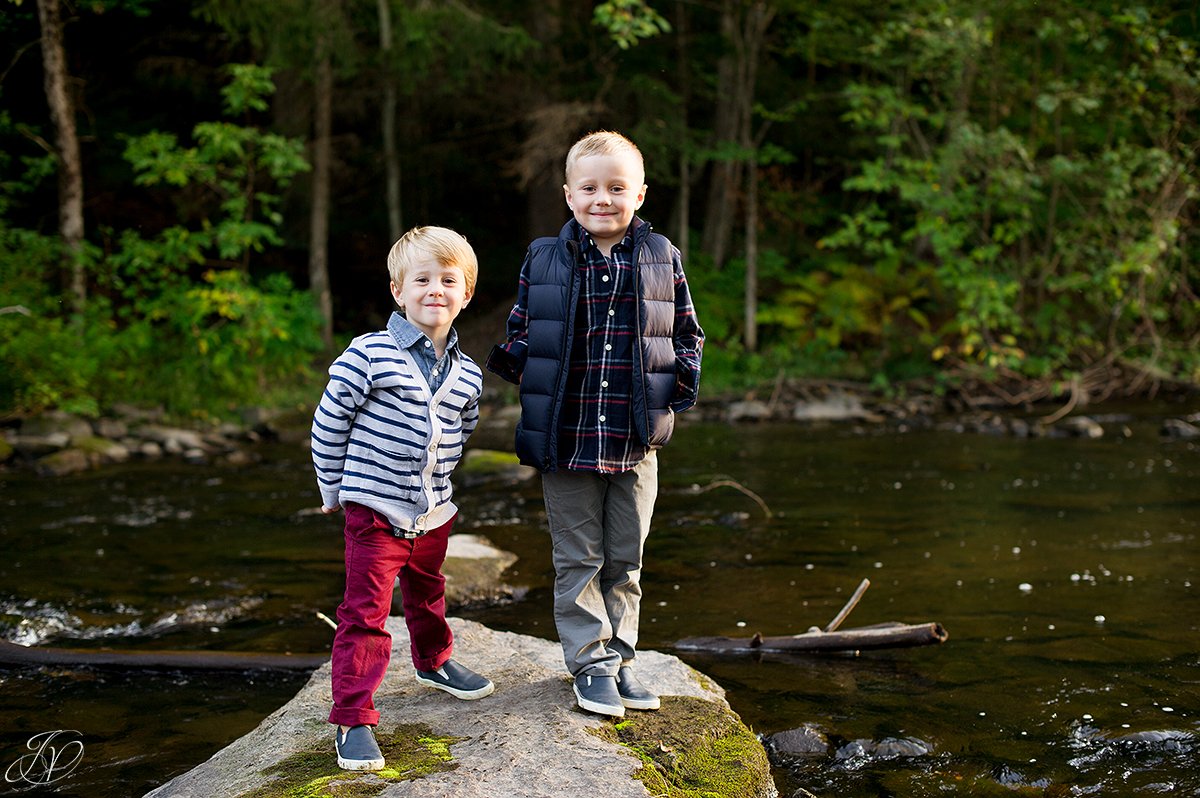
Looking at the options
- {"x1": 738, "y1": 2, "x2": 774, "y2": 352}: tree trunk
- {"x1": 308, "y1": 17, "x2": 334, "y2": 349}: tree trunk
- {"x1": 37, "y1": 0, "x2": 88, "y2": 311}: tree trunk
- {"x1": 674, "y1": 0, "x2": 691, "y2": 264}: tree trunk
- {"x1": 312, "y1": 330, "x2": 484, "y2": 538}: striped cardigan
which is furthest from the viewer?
{"x1": 674, "y1": 0, "x2": 691, "y2": 264}: tree trunk

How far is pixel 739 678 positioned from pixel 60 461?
8.58 m

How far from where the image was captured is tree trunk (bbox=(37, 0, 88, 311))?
14086 millimetres

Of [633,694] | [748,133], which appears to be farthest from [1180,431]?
[633,694]

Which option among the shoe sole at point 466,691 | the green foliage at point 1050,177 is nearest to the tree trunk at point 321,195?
the green foliage at point 1050,177

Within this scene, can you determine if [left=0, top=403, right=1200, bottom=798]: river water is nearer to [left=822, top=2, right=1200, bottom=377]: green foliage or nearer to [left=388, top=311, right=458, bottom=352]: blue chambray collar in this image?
[left=388, top=311, right=458, bottom=352]: blue chambray collar

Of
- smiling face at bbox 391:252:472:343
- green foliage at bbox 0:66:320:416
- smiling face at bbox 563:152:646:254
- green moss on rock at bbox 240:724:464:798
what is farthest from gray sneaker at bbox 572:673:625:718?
green foliage at bbox 0:66:320:416

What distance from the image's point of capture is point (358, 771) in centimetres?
329

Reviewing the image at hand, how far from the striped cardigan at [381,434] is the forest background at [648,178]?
327 inches

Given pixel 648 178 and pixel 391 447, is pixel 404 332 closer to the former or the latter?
pixel 391 447

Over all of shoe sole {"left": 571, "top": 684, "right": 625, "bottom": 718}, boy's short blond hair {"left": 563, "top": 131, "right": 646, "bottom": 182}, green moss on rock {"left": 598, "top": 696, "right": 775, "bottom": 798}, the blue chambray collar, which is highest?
boy's short blond hair {"left": 563, "top": 131, "right": 646, "bottom": 182}

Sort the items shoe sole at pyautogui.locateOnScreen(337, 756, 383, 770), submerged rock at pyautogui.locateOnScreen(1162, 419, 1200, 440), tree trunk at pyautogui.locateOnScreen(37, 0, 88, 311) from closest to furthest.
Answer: shoe sole at pyautogui.locateOnScreen(337, 756, 383, 770), submerged rock at pyautogui.locateOnScreen(1162, 419, 1200, 440), tree trunk at pyautogui.locateOnScreen(37, 0, 88, 311)

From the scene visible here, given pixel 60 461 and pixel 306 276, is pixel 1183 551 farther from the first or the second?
pixel 306 276

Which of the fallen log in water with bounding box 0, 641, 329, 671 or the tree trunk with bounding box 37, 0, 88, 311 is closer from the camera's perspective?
the fallen log in water with bounding box 0, 641, 329, 671

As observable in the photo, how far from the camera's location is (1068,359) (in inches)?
655
